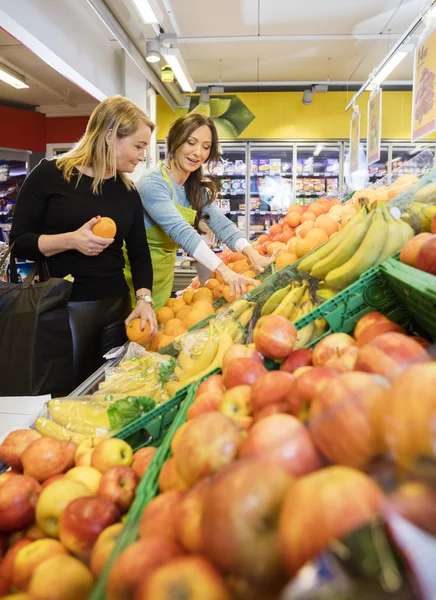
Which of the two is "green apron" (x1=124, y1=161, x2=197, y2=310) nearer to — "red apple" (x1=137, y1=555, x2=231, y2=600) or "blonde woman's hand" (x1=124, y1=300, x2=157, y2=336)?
"blonde woman's hand" (x1=124, y1=300, x2=157, y2=336)

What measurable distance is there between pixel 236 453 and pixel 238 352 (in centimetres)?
49

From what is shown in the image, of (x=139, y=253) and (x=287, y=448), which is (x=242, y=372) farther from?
(x=139, y=253)

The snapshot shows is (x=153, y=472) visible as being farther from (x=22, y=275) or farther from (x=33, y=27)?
(x=22, y=275)

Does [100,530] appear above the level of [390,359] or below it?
below

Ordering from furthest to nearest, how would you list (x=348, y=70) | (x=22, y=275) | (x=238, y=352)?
(x=22, y=275) < (x=348, y=70) < (x=238, y=352)

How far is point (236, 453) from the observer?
0.61 meters

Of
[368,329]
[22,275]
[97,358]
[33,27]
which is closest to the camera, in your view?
[368,329]

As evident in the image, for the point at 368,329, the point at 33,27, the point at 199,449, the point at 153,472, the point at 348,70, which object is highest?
the point at 348,70

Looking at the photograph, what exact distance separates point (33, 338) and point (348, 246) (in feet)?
3.99

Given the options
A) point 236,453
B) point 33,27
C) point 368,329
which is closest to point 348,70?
point 33,27

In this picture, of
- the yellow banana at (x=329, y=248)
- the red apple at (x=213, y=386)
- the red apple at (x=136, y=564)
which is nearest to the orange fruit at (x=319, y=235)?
the yellow banana at (x=329, y=248)

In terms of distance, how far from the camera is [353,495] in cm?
39

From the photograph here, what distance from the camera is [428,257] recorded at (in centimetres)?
100

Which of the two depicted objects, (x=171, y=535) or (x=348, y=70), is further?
(x=348, y=70)
